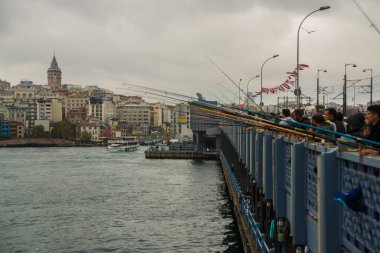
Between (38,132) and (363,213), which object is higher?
(38,132)

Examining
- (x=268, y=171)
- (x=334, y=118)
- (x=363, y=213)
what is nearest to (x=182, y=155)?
(x=268, y=171)

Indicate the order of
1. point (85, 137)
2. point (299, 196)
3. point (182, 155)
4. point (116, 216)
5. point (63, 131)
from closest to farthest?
point (299, 196) < point (116, 216) < point (182, 155) < point (85, 137) < point (63, 131)

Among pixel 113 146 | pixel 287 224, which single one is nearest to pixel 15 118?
pixel 113 146

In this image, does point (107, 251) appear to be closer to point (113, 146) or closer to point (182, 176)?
point (182, 176)

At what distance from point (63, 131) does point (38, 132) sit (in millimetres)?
7448

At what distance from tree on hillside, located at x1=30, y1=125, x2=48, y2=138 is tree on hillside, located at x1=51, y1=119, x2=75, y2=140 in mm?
2936

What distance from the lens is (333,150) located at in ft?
18.0

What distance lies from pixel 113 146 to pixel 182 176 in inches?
2793

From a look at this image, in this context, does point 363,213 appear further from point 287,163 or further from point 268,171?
point 268,171

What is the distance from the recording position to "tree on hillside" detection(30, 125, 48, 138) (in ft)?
515

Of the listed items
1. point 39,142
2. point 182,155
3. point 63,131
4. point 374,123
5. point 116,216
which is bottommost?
point 116,216

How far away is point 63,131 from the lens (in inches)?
6329

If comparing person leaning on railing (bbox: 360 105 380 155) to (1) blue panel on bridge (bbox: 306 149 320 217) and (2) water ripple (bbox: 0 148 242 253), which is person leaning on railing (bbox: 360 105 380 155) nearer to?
(1) blue panel on bridge (bbox: 306 149 320 217)

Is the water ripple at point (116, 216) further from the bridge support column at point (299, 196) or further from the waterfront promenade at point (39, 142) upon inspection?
the waterfront promenade at point (39, 142)
